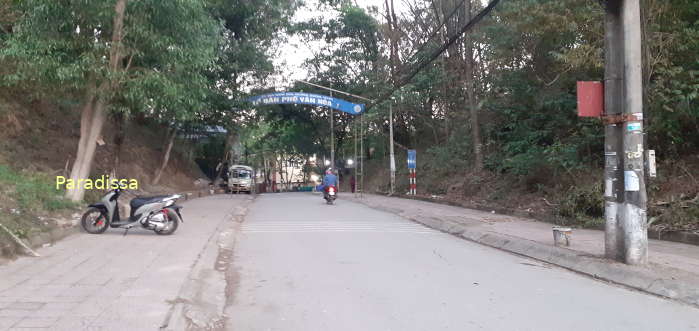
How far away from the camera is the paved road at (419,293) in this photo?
5.53m

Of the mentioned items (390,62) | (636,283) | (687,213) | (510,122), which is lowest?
(636,283)

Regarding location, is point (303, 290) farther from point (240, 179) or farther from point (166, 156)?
point (240, 179)

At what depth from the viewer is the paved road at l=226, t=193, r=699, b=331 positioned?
553 cm

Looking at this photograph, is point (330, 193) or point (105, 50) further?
point (330, 193)

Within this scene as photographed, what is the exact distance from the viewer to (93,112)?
1425 cm

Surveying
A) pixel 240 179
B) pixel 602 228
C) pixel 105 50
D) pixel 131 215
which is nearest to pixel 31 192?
pixel 131 215

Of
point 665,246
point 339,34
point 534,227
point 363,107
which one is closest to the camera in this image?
point 665,246

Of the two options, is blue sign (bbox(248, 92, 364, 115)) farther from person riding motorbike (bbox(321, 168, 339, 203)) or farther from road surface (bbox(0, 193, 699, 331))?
road surface (bbox(0, 193, 699, 331))

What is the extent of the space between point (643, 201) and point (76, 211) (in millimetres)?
11779

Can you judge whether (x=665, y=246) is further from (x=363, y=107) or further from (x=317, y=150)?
(x=317, y=150)

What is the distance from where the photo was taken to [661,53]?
12.4m

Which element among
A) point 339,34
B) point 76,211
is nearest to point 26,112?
point 76,211

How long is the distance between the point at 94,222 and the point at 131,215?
768 millimetres

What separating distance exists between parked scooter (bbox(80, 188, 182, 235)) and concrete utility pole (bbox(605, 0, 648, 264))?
8492 mm
